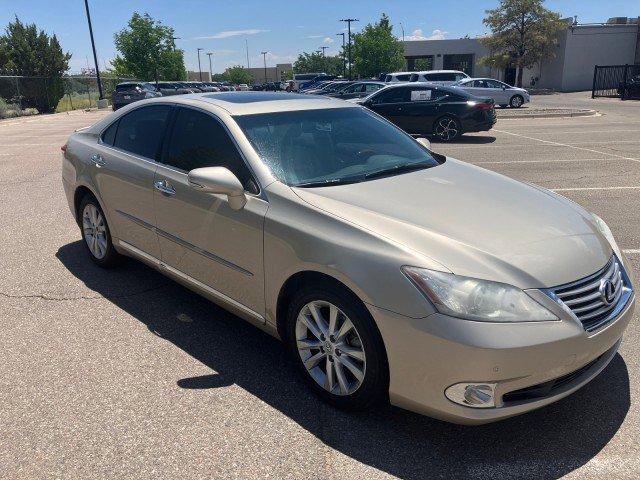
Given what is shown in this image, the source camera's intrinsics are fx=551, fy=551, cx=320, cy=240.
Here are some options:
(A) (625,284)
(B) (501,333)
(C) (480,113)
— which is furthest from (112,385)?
(C) (480,113)

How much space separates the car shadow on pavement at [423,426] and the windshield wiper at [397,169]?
1279mm

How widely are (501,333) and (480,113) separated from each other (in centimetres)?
1345

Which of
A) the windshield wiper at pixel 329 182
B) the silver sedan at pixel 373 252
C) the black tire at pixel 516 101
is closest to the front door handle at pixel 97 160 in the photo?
the silver sedan at pixel 373 252

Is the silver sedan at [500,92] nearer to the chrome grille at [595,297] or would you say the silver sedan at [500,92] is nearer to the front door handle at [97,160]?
the front door handle at [97,160]

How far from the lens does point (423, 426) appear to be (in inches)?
110

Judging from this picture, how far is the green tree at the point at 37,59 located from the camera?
1383 inches

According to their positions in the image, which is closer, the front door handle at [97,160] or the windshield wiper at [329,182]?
the windshield wiper at [329,182]

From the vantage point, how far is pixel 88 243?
5109 mm

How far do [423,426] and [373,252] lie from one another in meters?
0.96

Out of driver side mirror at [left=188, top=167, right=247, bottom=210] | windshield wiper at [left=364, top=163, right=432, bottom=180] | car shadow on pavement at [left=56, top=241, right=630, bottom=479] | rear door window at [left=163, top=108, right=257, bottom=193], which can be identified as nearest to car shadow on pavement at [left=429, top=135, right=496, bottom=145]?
windshield wiper at [left=364, top=163, right=432, bottom=180]

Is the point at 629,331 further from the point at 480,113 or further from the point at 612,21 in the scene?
the point at 612,21

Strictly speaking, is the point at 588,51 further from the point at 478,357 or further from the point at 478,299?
the point at 478,357

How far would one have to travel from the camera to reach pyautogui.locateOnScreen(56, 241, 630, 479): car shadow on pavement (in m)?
2.52

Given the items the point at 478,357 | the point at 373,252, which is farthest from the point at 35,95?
the point at 478,357
